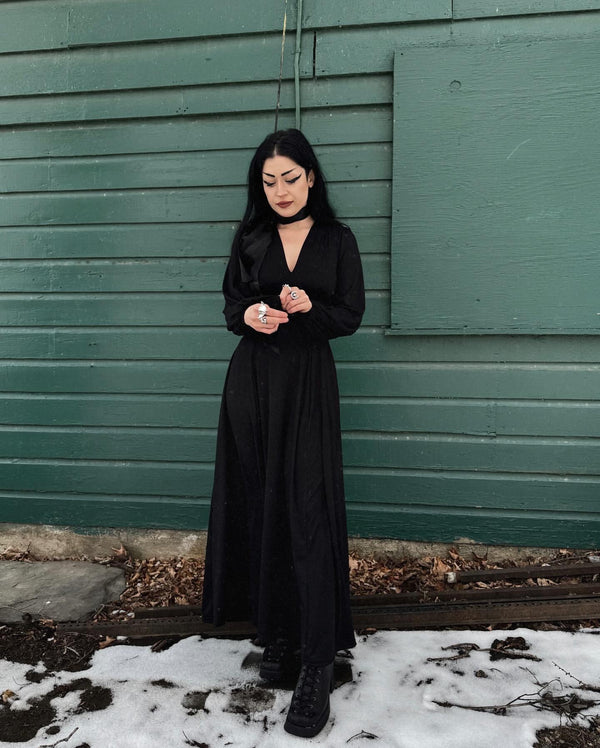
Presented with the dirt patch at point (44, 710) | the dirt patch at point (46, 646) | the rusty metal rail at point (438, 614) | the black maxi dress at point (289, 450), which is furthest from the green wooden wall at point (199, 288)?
the dirt patch at point (44, 710)

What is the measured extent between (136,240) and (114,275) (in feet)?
0.85

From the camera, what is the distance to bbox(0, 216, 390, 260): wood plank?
3611 mm

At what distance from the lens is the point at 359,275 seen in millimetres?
2576

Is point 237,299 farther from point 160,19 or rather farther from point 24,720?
point 160,19

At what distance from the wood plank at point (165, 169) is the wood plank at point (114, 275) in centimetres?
46

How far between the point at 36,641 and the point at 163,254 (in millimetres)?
2251

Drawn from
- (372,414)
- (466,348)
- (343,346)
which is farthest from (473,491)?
(343,346)

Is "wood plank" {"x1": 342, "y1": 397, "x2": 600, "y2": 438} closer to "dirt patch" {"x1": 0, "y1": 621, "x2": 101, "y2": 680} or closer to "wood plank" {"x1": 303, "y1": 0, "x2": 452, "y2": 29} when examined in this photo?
"dirt patch" {"x1": 0, "y1": 621, "x2": 101, "y2": 680}

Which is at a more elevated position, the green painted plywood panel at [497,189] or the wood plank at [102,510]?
the green painted plywood panel at [497,189]

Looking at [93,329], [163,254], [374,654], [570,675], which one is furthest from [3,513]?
[570,675]

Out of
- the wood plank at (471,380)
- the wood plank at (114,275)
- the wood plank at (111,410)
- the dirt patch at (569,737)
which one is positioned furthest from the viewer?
the wood plank at (111,410)

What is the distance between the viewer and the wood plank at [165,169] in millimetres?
3578

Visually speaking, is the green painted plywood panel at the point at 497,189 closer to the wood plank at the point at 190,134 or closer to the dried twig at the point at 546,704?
the wood plank at the point at 190,134

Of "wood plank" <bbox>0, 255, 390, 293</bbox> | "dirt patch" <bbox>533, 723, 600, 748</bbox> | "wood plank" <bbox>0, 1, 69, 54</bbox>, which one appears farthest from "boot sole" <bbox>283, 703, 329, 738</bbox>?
"wood plank" <bbox>0, 1, 69, 54</bbox>
